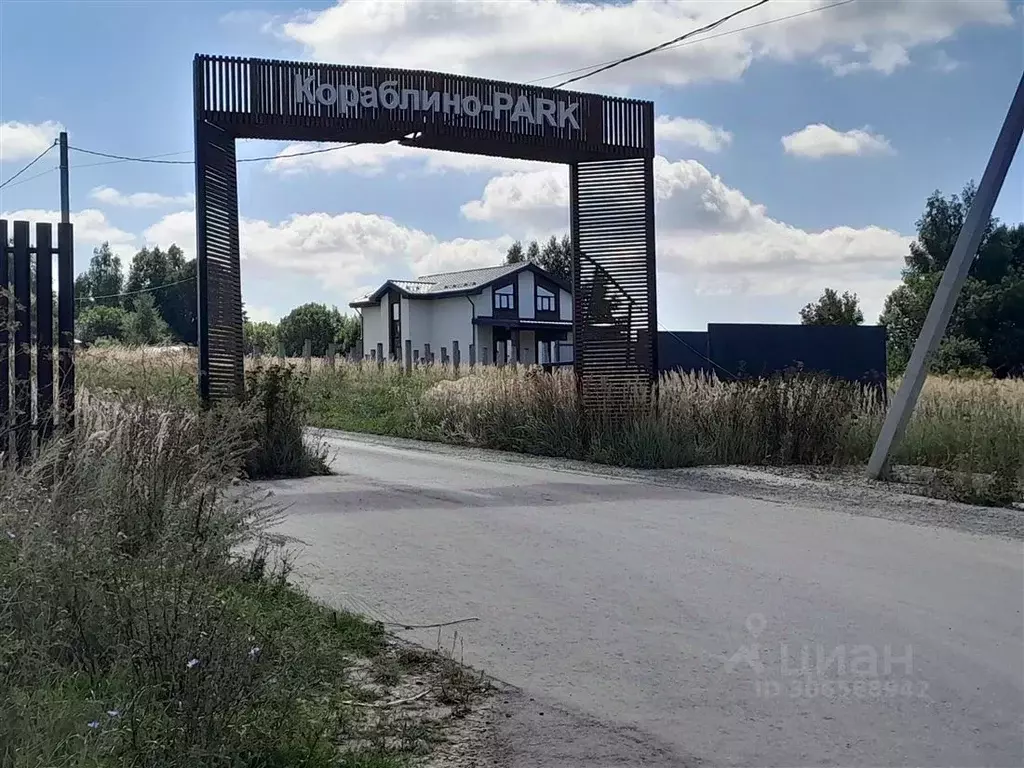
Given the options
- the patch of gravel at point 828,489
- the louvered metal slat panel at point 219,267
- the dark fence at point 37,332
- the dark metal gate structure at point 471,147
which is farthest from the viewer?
the dark metal gate structure at point 471,147

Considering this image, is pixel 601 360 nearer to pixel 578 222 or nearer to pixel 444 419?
pixel 578 222

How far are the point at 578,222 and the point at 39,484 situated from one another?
43.5ft

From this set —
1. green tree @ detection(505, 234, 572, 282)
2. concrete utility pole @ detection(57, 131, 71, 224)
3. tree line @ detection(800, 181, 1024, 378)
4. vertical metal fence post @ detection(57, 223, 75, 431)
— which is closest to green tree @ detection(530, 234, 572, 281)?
green tree @ detection(505, 234, 572, 282)

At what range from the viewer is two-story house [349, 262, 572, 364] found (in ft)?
203

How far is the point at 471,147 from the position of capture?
17.6 metres

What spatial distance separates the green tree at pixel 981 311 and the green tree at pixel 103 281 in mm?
55381

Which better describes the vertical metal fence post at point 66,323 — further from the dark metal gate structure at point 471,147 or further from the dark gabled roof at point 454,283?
the dark gabled roof at point 454,283

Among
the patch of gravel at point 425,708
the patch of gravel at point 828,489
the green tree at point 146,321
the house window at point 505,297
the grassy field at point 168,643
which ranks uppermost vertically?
the house window at point 505,297

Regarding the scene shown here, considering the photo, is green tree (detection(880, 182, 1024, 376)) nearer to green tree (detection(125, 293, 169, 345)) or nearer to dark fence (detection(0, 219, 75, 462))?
green tree (detection(125, 293, 169, 345))

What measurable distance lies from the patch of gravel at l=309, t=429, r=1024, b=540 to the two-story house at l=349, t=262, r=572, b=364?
42686 mm

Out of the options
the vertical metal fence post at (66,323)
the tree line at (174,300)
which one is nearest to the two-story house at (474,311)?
the tree line at (174,300)

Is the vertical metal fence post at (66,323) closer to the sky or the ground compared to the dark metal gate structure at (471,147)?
closer to the ground

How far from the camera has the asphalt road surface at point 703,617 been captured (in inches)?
208

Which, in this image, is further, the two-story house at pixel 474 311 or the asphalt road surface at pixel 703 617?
the two-story house at pixel 474 311
